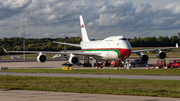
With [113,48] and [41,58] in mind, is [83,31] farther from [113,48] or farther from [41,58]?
[113,48]

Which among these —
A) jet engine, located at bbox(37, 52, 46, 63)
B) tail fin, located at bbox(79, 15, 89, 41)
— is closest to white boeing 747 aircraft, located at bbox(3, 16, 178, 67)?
jet engine, located at bbox(37, 52, 46, 63)

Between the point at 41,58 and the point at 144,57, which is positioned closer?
the point at 41,58

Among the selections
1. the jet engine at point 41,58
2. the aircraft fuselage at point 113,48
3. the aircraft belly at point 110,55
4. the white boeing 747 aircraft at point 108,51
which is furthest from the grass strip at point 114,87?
the jet engine at point 41,58

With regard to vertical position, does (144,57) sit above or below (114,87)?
above

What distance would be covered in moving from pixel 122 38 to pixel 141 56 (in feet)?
30.9

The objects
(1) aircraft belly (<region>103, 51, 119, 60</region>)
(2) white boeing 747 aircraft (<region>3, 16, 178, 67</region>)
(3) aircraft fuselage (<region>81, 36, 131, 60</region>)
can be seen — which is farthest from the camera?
(1) aircraft belly (<region>103, 51, 119, 60</region>)

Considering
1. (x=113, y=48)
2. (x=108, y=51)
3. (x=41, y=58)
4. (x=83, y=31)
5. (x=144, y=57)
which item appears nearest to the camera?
(x=113, y=48)

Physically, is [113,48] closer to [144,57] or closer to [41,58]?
[144,57]

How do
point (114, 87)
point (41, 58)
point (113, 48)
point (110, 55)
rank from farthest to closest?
point (41, 58)
point (110, 55)
point (113, 48)
point (114, 87)

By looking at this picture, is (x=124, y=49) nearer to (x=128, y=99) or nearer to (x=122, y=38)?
(x=122, y=38)

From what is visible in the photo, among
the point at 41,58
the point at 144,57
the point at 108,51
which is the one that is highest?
the point at 108,51

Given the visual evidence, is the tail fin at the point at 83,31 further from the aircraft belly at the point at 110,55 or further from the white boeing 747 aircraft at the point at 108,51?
the aircraft belly at the point at 110,55

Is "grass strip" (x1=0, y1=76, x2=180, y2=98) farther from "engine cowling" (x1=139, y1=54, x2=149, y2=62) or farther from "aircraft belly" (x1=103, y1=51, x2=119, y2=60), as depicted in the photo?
"engine cowling" (x1=139, y1=54, x2=149, y2=62)

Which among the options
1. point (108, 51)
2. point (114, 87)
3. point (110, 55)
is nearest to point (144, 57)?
point (110, 55)
